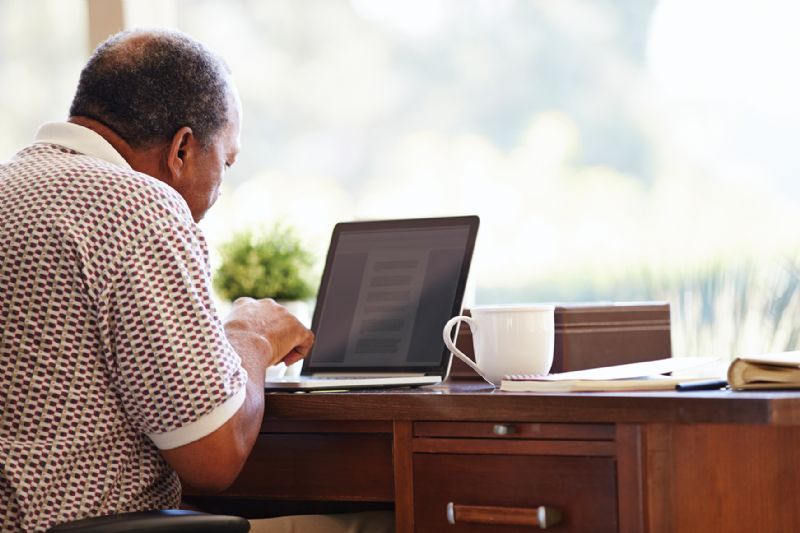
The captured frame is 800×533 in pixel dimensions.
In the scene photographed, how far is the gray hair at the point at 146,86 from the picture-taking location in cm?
154

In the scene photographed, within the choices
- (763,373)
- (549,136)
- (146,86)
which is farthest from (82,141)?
(549,136)

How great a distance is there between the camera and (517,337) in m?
1.47

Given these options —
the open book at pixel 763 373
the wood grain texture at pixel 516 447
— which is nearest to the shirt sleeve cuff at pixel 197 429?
the wood grain texture at pixel 516 447

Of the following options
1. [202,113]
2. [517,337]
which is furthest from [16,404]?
[517,337]

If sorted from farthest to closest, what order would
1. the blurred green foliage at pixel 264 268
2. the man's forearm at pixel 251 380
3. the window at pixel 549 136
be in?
the blurred green foliage at pixel 264 268 < the window at pixel 549 136 < the man's forearm at pixel 251 380

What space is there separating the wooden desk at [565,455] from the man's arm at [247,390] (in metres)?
0.07

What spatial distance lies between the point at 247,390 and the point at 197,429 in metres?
0.10

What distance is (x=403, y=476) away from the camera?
1.38m

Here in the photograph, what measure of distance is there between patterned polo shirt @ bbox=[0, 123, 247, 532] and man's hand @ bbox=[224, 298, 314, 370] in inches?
7.7

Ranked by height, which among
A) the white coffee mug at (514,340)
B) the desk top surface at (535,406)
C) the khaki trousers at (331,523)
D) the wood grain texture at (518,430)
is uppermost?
the white coffee mug at (514,340)

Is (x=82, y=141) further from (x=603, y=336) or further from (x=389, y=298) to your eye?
(x=603, y=336)

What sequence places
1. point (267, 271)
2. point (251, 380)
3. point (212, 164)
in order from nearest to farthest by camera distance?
point (251, 380)
point (212, 164)
point (267, 271)

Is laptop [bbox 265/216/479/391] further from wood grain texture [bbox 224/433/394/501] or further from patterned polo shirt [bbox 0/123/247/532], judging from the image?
patterned polo shirt [bbox 0/123/247/532]

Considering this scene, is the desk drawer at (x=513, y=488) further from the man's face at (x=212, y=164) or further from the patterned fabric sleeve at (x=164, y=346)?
the man's face at (x=212, y=164)
